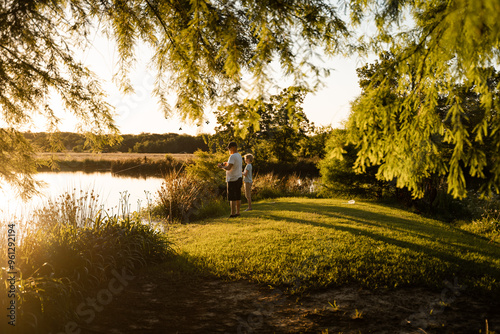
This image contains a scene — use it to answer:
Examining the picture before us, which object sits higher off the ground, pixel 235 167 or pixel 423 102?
pixel 423 102

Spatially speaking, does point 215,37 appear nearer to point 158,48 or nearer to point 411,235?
point 158,48

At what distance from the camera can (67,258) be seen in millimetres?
5062

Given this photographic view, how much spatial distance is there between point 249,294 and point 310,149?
32.0 metres

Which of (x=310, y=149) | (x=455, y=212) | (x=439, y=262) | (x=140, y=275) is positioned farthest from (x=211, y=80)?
(x=310, y=149)

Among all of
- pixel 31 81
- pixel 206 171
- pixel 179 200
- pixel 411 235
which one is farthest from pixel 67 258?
pixel 206 171

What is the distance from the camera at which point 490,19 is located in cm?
187

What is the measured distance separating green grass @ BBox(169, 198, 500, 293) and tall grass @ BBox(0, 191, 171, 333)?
101 cm

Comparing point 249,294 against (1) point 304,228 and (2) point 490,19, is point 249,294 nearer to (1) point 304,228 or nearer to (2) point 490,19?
(1) point 304,228

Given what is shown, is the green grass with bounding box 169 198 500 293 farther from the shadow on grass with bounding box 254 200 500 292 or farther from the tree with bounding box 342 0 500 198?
the tree with bounding box 342 0 500 198

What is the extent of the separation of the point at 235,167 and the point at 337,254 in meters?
4.08

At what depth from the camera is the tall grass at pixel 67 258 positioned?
4.01 meters

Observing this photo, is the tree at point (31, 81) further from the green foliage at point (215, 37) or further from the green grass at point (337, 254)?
the green grass at point (337, 254)

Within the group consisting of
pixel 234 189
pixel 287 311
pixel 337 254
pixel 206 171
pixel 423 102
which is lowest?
pixel 287 311

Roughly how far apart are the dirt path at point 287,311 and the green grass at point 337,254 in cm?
31
